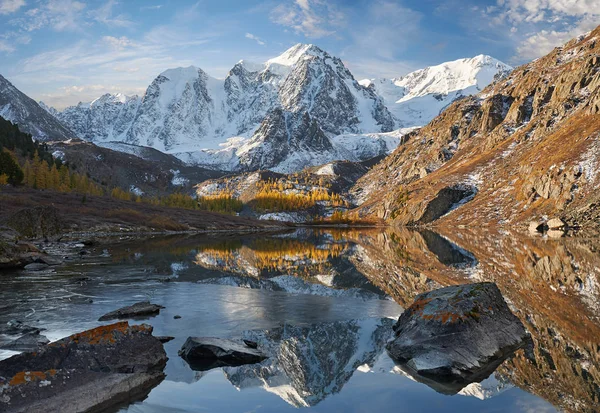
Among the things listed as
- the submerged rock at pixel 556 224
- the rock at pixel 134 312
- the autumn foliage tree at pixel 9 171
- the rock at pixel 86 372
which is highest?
the autumn foliage tree at pixel 9 171

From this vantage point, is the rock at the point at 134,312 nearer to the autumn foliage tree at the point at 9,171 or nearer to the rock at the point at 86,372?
the rock at the point at 86,372

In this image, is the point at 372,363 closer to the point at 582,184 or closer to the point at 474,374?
the point at 474,374

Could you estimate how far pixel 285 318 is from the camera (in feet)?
67.8

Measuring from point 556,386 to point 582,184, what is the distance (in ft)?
468

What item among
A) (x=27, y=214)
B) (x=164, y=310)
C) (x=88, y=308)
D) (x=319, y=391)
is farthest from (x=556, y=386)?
(x=27, y=214)

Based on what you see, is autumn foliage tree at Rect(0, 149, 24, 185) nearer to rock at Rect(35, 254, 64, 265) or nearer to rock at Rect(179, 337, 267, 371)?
rock at Rect(35, 254, 64, 265)

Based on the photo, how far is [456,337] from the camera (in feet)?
47.9

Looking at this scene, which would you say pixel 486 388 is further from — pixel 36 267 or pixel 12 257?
pixel 12 257

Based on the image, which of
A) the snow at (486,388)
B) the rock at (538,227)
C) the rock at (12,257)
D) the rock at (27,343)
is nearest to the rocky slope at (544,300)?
the snow at (486,388)

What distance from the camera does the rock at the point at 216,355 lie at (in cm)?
1416

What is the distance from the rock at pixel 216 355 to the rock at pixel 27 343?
507 cm

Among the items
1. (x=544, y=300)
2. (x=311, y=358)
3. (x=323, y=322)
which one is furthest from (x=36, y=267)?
(x=544, y=300)

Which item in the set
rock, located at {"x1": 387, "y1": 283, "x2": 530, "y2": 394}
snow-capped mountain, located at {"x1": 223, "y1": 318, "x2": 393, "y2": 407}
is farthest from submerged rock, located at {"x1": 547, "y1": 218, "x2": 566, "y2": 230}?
snow-capped mountain, located at {"x1": 223, "y1": 318, "x2": 393, "y2": 407}

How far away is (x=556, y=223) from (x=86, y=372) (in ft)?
426
